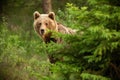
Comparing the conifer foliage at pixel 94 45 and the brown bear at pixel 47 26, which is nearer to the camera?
the conifer foliage at pixel 94 45

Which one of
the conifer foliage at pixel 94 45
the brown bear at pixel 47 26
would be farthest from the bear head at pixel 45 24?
the conifer foliage at pixel 94 45

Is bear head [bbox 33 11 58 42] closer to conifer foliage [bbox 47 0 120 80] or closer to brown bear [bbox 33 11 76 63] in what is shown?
brown bear [bbox 33 11 76 63]

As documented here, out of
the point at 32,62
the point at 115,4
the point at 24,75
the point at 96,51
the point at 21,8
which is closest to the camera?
the point at 96,51

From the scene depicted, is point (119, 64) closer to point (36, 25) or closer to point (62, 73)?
point (62, 73)

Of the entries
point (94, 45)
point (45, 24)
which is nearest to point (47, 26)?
point (45, 24)

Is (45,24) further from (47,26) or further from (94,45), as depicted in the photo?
(94,45)

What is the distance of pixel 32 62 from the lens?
10.7 metres

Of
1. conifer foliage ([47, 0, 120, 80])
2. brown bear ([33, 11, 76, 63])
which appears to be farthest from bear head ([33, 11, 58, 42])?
conifer foliage ([47, 0, 120, 80])

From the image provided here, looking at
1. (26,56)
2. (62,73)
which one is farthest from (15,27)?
(62,73)

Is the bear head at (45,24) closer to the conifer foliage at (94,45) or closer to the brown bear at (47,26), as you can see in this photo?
the brown bear at (47,26)

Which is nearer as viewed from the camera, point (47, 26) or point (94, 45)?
point (94, 45)

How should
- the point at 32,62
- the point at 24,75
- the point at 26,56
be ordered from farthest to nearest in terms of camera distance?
the point at 26,56 → the point at 32,62 → the point at 24,75

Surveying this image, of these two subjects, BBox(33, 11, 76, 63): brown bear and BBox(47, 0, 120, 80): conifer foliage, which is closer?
BBox(47, 0, 120, 80): conifer foliage

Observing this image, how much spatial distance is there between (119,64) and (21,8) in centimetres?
1124
